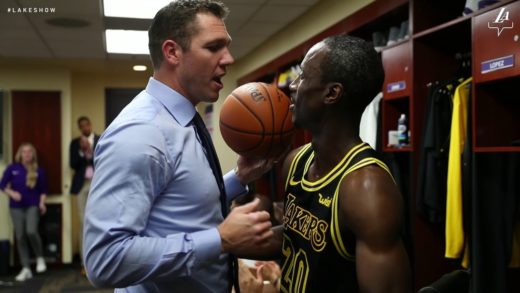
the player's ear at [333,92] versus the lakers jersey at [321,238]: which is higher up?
the player's ear at [333,92]

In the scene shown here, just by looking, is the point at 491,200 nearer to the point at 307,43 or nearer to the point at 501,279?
the point at 501,279

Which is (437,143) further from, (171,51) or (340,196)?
(171,51)

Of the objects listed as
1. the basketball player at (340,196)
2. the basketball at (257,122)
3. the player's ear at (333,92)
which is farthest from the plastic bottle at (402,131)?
the player's ear at (333,92)

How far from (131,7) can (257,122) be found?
2835 mm

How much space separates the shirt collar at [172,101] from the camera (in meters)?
1.44

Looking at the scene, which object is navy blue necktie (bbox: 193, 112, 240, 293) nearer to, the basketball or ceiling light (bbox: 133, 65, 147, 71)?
the basketball

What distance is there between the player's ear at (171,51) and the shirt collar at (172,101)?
0.26 ft

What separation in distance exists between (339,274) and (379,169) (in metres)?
0.33

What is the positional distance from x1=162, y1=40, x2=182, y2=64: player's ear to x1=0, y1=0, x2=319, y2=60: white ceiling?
8.86ft

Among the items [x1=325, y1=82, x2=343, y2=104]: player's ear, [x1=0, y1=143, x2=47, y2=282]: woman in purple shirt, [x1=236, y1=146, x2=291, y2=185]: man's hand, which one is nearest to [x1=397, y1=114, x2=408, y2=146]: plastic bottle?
[x1=236, y1=146, x2=291, y2=185]: man's hand

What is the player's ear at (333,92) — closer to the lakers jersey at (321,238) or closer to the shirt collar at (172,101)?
the lakers jersey at (321,238)

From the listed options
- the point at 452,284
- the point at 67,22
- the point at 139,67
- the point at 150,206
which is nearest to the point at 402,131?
the point at 452,284

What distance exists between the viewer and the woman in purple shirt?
5.95 meters

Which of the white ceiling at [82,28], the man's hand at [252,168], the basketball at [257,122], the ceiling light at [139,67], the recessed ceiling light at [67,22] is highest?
the ceiling light at [139,67]
